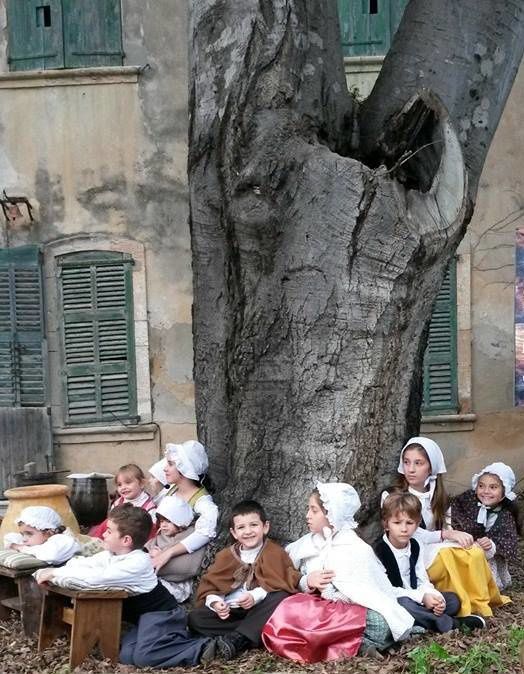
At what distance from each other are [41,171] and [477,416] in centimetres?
520

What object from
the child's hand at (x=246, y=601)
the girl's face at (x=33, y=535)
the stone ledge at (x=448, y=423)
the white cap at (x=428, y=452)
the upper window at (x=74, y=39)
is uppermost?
the upper window at (x=74, y=39)

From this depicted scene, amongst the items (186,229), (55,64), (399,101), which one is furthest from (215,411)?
(55,64)

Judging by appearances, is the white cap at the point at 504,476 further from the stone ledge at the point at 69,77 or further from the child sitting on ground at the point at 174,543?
the stone ledge at the point at 69,77

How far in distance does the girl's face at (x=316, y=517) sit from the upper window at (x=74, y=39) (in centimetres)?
671

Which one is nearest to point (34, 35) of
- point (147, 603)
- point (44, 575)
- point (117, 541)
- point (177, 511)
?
point (177, 511)

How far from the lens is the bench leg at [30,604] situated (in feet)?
18.2

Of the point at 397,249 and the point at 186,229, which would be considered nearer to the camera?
the point at 397,249

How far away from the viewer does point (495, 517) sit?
622 cm

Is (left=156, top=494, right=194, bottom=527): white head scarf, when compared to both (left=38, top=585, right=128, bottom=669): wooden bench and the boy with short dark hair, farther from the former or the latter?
(left=38, top=585, right=128, bottom=669): wooden bench

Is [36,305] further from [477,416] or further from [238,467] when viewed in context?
[238,467]

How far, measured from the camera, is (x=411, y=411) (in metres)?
5.97

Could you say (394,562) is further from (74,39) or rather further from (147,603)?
(74,39)

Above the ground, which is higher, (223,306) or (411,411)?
(223,306)

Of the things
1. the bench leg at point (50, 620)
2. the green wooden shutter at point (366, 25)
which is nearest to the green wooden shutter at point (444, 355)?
the green wooden shutter at point (366, 25)
